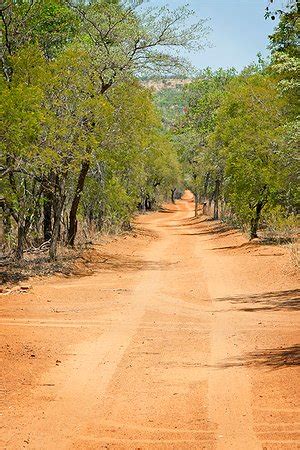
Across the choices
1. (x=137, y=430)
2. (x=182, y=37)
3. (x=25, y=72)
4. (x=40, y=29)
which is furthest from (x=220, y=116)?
(x=137, y=430)

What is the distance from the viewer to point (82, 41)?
23.9 m

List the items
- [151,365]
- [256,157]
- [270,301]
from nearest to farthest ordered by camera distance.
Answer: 1. [151,365]
2. [270,301]
3. [256,157]

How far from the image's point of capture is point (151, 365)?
896 cm

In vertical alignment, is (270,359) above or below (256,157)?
below

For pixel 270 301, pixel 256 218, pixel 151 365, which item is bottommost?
pixel 270 301

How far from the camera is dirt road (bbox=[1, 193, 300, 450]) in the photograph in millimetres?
6086

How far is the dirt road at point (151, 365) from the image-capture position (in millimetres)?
6086

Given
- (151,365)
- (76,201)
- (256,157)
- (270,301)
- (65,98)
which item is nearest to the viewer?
(151,365)

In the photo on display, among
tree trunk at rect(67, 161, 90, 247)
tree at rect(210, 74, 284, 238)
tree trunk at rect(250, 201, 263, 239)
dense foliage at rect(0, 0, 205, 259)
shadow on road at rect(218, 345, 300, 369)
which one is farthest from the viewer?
tree trunk at rect(250, 201, 263, 239)

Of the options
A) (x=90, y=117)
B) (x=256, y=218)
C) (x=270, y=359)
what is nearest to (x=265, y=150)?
(x=90, y=117)

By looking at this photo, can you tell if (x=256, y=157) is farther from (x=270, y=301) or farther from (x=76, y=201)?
(x=270, y=301)

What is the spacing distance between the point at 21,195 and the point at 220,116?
24241 millimetres

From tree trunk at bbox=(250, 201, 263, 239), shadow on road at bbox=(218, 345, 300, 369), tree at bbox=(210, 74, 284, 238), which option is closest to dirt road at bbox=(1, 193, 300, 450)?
shadow on road at bbox=(218, 345, 300, 369)

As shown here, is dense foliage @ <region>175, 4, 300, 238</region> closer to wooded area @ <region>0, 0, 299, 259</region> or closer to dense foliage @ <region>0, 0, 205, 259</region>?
wooded area @ <region>0, 0, 299, 259</region>
